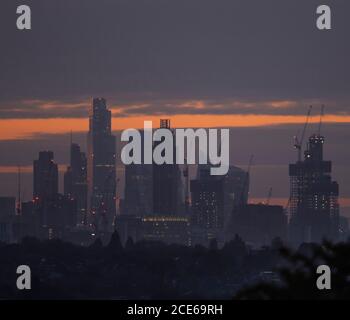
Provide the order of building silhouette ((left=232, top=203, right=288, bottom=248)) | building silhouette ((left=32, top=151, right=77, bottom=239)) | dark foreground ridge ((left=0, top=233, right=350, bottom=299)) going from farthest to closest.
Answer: building silhouette ((left=232, top=203, right=288, bottom=248)) < building silhouette ((left=32, top=151, right=77, bottom=239)) < dark foreground ridge ((left=0, top=233, right=350, bottom=299))

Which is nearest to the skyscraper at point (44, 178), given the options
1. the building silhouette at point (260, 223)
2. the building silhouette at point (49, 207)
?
the building silhouette at point (49, 207)

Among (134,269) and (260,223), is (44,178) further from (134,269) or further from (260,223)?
(260,223)

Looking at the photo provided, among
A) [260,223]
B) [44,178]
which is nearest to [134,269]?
[44,178]

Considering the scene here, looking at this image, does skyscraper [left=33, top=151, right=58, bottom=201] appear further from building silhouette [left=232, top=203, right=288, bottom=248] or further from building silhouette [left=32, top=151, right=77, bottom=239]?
building silhouette [left=232, top=203, right=288, bottom=248]

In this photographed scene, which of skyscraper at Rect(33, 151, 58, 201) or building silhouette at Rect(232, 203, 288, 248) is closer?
skyscraper at Rect(33, 151, 58, 201)

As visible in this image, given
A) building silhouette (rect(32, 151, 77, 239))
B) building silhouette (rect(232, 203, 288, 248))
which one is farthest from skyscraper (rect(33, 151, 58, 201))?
→ building silhouette (rect(232, 203, 288, 248))

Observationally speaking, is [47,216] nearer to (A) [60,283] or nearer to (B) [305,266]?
(A) [60,283]
